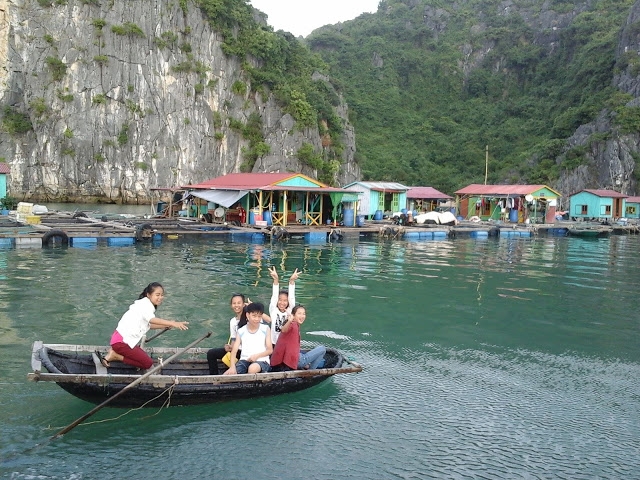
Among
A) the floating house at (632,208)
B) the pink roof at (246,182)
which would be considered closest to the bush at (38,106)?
the pink roof at (246,182)

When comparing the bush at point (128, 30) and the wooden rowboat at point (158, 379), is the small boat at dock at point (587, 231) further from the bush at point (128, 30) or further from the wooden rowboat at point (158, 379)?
the bush at point (128, 30)

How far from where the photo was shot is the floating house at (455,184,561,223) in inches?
1821

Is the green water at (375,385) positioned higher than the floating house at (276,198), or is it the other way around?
the floating house at (276,198)

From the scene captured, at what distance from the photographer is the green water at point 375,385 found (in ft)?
24.2

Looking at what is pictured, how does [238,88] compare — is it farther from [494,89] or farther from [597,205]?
[494,89]

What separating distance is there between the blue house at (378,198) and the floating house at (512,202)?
780 centimetres

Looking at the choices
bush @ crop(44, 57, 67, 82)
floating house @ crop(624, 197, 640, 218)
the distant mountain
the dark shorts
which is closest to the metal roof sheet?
floating house @ crop(624, 197, 640, 218)

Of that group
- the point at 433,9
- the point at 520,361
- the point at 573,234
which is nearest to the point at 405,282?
the point at 520,361

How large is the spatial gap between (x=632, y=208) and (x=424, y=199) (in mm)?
20356

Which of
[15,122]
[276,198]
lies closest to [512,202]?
[276,198]

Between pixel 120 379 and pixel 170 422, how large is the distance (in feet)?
2.87

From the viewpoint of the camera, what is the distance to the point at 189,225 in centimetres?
3262

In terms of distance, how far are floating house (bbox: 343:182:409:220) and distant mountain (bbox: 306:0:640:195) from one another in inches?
1019

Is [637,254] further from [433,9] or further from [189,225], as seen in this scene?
[433,9]
